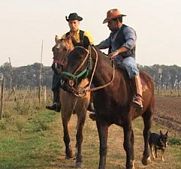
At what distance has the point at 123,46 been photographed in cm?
791

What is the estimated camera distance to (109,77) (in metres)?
7.50

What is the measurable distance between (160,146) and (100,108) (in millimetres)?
3975

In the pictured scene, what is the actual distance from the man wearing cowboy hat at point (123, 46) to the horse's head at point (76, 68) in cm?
80

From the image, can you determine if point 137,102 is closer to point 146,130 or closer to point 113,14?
point 113,14

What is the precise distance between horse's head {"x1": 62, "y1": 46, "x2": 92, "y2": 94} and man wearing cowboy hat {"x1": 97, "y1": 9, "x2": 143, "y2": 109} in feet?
2.64

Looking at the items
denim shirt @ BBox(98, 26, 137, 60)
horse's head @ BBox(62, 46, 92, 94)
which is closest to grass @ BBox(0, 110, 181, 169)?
denim shirt @ BBox(98, 26, 137, 60)

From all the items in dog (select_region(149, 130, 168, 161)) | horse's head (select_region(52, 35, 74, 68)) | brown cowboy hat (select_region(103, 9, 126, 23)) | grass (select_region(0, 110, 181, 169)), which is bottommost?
grass (select_region(0, 110, 181, 169))

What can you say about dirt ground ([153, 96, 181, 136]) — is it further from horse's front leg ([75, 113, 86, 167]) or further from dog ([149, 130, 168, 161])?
horse's front leg ([75, 113, 86, 167])

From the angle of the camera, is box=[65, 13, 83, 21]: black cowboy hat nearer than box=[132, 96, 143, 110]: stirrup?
No

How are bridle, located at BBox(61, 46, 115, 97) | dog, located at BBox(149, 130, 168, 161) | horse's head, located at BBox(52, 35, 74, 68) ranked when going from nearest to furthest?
bridle, located at BBox(61, 46, 115, 97), horse's head, located at BBox(52, 35, 74, 68), dog, located at BBox(149, 130, 168, 161)

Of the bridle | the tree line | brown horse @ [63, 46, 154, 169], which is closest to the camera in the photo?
the bridle

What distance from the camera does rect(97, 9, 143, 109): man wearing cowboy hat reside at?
7930mm

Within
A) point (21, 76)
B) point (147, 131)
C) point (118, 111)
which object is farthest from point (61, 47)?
point (21, 76)

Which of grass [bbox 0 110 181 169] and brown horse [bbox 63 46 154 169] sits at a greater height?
brown horse [bbox 63 46 154 169]
